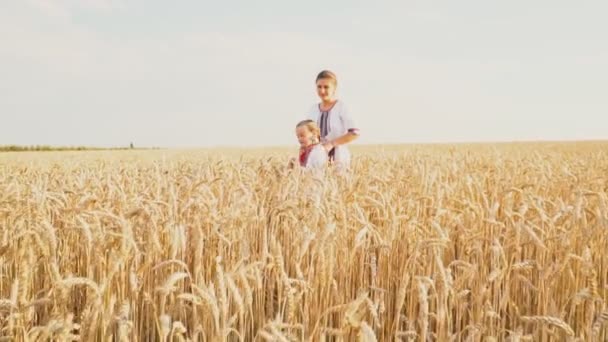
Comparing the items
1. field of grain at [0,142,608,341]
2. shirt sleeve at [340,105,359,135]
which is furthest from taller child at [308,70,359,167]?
field of grain at [0,142,608,341]

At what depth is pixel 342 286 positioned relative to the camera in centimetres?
278

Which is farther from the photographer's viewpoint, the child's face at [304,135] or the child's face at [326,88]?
the child's face at [326,88]

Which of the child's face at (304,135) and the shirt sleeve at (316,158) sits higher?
the child's face at (304,135)

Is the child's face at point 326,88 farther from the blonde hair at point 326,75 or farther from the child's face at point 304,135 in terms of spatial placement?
the child's face at point 304,135

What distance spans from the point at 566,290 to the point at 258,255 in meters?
1.65

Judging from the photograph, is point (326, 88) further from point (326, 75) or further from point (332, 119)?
point (332, 119)

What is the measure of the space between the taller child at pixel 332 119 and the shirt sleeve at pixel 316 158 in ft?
2.03

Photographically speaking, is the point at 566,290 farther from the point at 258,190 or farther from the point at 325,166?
the point at 325,166

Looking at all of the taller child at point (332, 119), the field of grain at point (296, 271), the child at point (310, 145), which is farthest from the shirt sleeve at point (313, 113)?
the field of grain at point (296, 271)

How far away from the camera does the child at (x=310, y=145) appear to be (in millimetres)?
5762

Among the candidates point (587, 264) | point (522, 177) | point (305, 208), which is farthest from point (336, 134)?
point (587, 264)

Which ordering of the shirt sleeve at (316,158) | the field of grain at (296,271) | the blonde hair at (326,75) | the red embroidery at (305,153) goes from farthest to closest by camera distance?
the blonde hair at (326,75) < the red embroidery at (305,153) < the shirt sleeve at (316,158) < the field of grain at (296,271)

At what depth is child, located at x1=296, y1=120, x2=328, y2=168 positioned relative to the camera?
5.76 m

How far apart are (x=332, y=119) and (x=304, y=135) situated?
0.92 m
